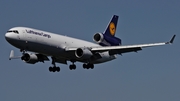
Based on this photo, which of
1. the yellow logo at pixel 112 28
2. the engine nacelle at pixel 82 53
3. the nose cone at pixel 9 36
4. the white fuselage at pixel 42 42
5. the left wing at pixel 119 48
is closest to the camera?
the nose cone at pixel 9 36

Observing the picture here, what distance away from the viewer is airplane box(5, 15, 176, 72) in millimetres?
62397

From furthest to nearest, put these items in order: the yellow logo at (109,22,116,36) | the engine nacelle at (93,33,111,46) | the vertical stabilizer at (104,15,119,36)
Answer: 1. the yellow logo at (109,22,116,36)
2. the vertical stabilizer at (104,15,119,36)
3. the engine nacelle at (93,33,111,46)

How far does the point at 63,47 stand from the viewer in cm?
6625

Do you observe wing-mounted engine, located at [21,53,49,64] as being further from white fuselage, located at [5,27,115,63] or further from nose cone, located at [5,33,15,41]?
nose cone, located at [5,33,15,41]

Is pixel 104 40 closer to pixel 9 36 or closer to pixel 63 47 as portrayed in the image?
pixel 63 47

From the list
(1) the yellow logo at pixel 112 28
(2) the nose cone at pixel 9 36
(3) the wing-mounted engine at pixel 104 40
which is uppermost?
(1) the yellow logo at pixel 112 28

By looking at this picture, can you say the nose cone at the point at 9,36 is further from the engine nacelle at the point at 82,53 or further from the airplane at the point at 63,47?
the engine nacelle at the point at 82,53

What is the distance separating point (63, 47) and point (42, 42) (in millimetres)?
3717

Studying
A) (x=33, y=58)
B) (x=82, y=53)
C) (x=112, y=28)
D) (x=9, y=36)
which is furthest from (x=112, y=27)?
(x=9, y=36)

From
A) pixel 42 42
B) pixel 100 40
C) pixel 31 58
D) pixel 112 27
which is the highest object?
pixel 112 27

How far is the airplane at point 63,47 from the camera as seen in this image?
6240 cm

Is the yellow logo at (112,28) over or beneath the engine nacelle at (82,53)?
over

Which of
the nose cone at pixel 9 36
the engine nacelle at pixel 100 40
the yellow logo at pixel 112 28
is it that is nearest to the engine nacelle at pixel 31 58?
the nose cone at pixel 9 36

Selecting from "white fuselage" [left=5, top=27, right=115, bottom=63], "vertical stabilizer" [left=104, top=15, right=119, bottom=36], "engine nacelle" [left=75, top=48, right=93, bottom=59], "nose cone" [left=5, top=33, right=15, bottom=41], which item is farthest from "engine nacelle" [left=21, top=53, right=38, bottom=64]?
"vertical stabilizer" [left=104, top=15, right=119, bottom=36]
